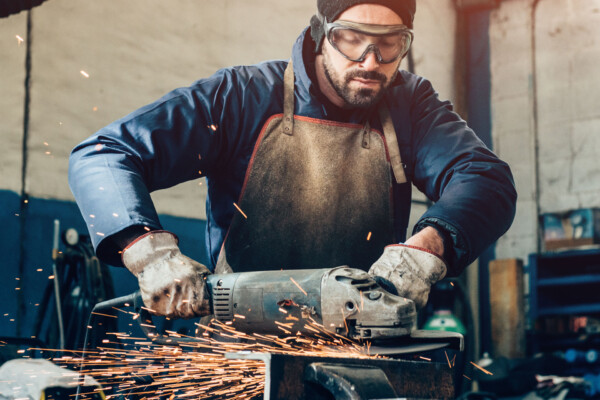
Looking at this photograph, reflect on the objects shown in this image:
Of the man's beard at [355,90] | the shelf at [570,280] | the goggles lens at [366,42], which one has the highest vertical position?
the goggles lens at [366,42]

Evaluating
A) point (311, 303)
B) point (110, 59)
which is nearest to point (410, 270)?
point (311, 303)

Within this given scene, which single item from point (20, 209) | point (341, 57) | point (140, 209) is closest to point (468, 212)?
point (341, 57)

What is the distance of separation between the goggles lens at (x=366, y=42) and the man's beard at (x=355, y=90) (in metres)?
0.04

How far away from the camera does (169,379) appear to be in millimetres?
1772

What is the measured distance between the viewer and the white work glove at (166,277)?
1.64 metres

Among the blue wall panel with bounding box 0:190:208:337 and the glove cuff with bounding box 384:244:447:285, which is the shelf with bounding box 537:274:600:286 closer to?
the blue wall panel with bounding box 0:190:208:337

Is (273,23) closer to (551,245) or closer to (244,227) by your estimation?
(551,245)

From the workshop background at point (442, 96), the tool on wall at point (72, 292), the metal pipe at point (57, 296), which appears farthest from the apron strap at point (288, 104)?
the workshop background at point (442, 96)

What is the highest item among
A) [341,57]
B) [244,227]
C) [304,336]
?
[341,57]

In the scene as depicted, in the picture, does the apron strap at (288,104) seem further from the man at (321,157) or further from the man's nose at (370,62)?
the man's nose at (370,62)

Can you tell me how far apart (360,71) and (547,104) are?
4.44 metres

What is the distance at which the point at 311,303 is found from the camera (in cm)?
157

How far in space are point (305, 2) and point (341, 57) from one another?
3.27 meters

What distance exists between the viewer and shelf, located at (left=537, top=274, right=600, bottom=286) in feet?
16.6
